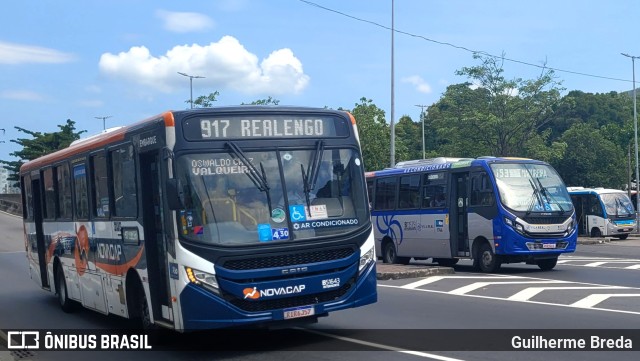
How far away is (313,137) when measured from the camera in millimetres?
10312

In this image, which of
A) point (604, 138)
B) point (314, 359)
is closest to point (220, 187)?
point (314, 359)

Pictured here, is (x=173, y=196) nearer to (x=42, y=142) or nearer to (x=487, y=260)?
(x=487, y=260)

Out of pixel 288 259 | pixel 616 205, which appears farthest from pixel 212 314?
pixel 616 205

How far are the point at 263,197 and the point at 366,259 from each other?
161 centimetres

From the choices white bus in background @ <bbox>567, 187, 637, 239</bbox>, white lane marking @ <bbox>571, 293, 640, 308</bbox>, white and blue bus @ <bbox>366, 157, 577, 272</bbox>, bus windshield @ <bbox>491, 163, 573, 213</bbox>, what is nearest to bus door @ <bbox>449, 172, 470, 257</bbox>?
white and blue bus @ <bbox>366, 157, 577, 272</bbox>

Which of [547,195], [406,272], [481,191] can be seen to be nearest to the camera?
[406,272]

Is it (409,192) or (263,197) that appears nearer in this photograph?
(263,197)

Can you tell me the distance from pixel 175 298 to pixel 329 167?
2476 mm

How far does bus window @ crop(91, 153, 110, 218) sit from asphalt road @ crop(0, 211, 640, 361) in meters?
2.08

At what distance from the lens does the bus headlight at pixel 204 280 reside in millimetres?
9312

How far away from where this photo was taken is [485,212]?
2020 cm

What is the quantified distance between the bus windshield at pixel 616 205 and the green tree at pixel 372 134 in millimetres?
15929

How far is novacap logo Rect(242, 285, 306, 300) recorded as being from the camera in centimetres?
937

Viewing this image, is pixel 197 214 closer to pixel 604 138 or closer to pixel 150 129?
pixel 150 129
